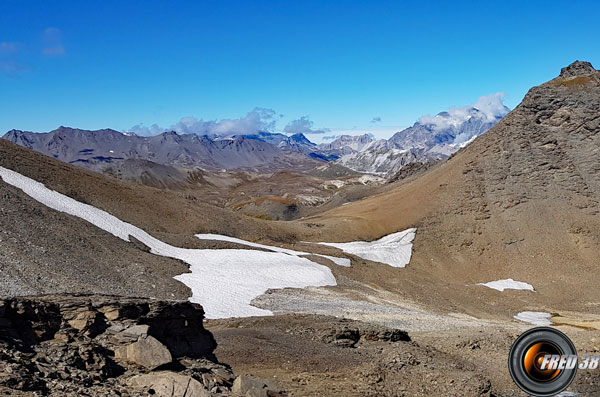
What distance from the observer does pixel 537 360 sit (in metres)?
12.5

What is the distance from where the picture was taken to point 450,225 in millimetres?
65312

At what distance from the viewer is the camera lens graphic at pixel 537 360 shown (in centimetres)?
1229

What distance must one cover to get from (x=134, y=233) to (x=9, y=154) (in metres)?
14.4

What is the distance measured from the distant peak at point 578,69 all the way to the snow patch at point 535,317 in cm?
4827

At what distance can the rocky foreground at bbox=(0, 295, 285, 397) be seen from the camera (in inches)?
449

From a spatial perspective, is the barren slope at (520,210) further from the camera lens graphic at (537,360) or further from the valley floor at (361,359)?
the camera lens graphic at (537,360)

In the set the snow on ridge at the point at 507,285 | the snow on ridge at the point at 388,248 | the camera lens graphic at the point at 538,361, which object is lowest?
the snow on ridge at the point at 507,285

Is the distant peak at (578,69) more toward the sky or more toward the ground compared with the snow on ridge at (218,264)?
more toward the sky

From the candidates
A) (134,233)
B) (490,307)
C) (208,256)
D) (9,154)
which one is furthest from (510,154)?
(9,154)

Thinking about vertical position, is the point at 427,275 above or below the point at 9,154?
below

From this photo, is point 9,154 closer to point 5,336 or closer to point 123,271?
point 123,271

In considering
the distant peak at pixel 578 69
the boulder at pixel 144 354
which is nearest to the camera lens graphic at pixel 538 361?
the boulder at pixel 144 354

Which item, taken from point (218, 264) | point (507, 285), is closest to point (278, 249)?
point (218, 264)

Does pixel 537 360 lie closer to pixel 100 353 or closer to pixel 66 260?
pixel 100 353
